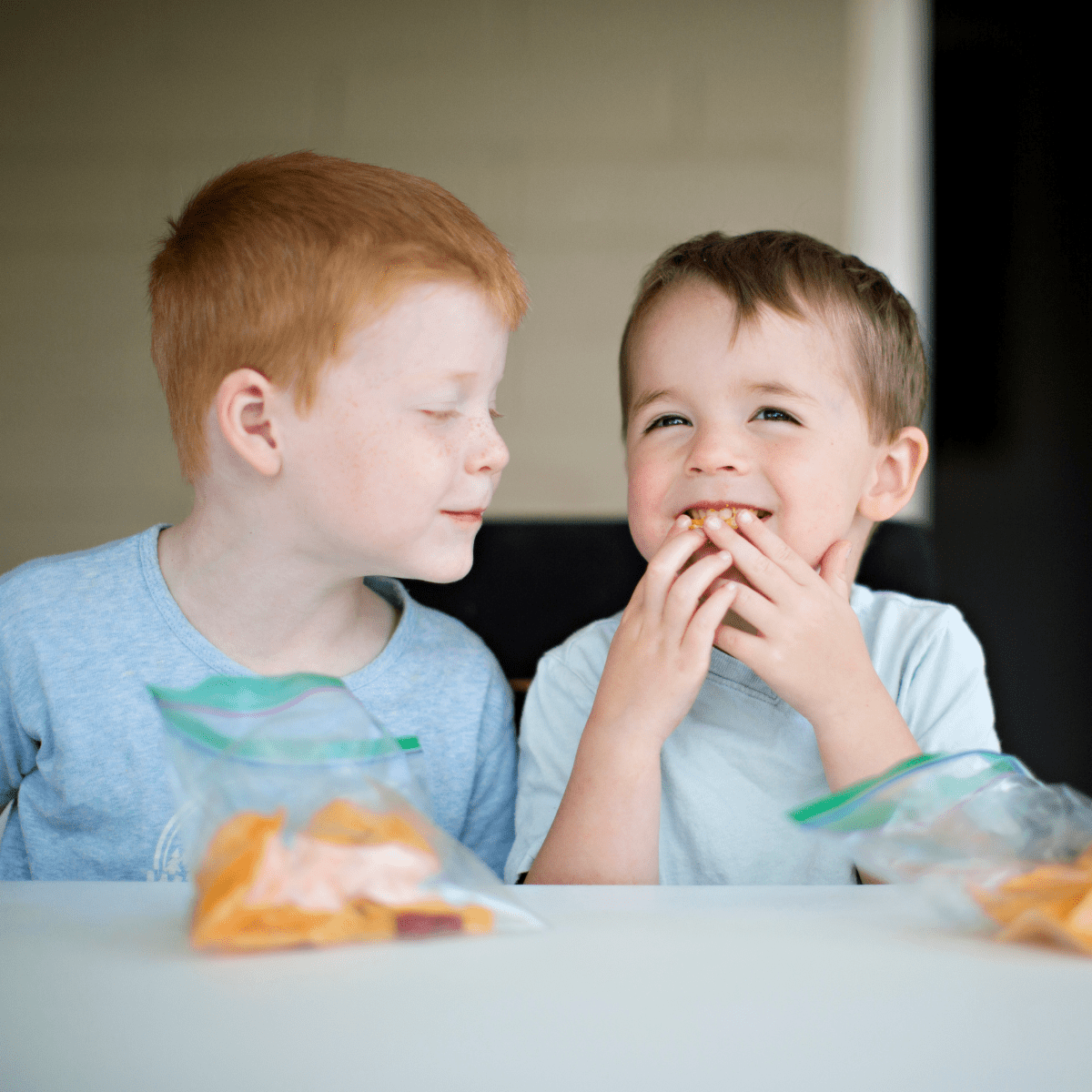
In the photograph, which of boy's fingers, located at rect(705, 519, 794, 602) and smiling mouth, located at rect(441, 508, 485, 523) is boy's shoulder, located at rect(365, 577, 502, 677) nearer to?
smiling mouth, located at rect(441, 508, 485, 523)

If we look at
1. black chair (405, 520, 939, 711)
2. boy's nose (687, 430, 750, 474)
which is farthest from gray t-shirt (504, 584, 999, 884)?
black chair (405, 520, 939, 711)

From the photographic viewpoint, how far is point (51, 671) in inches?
35.9

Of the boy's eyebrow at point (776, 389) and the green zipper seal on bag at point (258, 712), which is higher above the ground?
the boy's eyebrow at point (776, 389)

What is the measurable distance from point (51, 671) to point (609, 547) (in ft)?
2.42

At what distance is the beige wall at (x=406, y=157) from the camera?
8.35 feet

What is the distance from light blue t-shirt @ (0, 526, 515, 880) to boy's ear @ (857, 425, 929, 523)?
491 millimetres

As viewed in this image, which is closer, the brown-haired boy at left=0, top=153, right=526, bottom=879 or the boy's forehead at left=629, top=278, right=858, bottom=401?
the brown-haired boy at left=0, top=153, right=526, bottom=879

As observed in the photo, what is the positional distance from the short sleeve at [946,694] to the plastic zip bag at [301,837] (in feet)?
1.80

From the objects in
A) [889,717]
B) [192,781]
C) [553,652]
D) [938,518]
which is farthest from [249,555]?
[938,518]

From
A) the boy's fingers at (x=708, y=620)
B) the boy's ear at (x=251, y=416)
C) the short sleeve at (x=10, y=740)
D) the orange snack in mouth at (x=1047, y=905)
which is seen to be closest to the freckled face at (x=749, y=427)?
the boy's fingers at (x=708, y=620)

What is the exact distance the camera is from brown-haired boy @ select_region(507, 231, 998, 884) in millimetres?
848

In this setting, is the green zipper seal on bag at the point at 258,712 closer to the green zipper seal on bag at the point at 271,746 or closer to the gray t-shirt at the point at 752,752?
the green zipper seal on bag at the point at 271,746

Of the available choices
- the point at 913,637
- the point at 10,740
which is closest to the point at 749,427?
the point at 913,637

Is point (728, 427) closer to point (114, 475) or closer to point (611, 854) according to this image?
point (611, 854)
